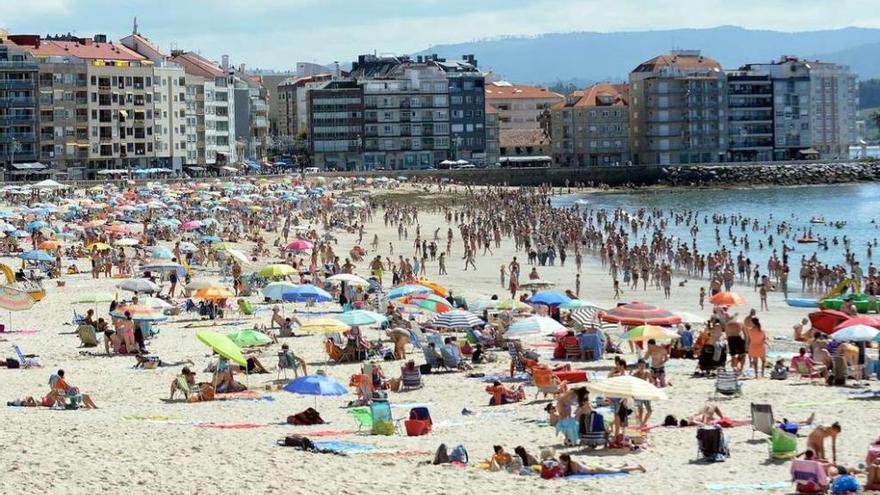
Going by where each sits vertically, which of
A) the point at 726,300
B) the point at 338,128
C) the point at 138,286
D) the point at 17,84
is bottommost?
the point at 726,300

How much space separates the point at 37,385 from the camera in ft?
61.8

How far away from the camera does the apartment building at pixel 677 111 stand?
11469 cm

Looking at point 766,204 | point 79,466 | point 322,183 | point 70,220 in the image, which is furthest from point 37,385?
point 766,204

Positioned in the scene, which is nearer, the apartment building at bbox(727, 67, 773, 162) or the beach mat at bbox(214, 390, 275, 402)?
the beach mat at bbox(214, 390, 275, 402)

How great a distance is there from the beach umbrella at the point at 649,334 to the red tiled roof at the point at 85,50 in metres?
73.3

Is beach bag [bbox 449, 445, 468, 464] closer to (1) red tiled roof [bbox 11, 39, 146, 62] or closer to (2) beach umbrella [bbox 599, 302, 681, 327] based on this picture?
(2) beach umbrella [bbox 599, 302, 681, 327]

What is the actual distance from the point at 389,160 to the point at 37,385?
93.6m

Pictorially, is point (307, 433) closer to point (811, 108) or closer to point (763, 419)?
point (763, 419)

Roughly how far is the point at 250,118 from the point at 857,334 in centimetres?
10653

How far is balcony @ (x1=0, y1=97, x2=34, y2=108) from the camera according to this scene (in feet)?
278

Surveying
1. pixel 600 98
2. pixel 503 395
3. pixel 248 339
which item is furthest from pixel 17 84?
pixel 503 395

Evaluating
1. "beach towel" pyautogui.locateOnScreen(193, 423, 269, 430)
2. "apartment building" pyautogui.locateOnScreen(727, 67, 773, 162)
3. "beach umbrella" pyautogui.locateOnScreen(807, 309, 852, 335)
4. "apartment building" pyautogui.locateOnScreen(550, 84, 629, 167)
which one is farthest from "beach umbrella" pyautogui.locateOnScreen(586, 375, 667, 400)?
"apartment building" pyautogui.locateOnScreen(727, 67, 773, 162)

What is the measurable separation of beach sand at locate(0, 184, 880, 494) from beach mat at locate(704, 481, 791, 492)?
56 millimetres

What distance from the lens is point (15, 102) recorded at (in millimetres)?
85125
